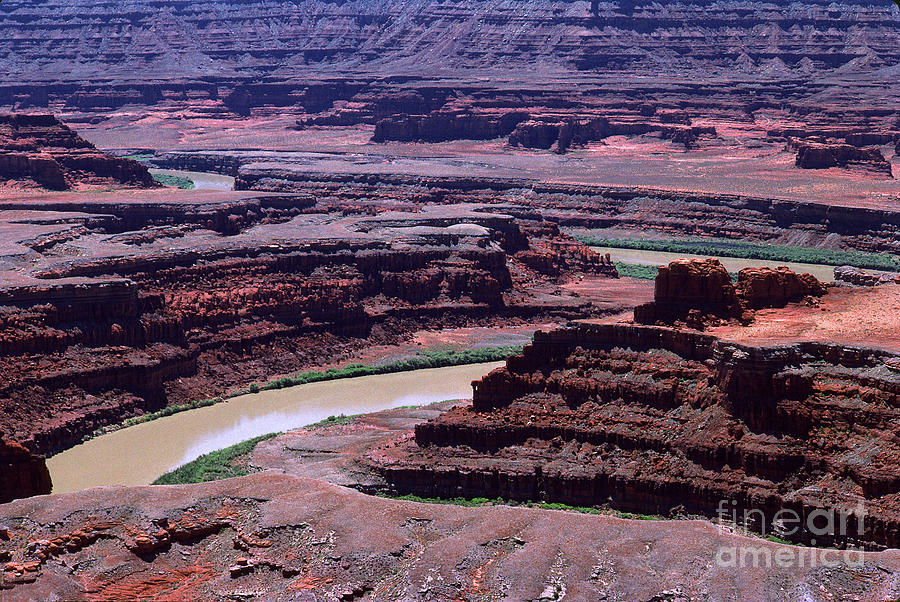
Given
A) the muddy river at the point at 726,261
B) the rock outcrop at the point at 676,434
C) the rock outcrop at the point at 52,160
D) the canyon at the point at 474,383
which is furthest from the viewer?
the rock outcrop at the point at 52,160

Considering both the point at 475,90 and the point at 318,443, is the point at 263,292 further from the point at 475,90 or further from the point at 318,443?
the point at 475,90

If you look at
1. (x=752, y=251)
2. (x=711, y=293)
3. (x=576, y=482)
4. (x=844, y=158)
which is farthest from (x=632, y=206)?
(x=576, y=482)

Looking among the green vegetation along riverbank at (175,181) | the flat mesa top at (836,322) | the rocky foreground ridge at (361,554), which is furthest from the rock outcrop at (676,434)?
the green vegetation along riverbank at (175,181)

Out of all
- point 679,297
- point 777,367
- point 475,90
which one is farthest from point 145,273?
point 475,90

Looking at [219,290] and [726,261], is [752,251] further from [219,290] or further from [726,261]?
[219,290]

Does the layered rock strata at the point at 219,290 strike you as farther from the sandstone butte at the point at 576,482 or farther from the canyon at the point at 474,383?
the sandstone butte at the point at 576,482

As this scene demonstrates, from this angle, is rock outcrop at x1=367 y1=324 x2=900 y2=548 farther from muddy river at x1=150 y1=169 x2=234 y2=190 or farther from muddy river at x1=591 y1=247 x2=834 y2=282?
muddy river at x1=150 y1=169 x2=234 y2=190
